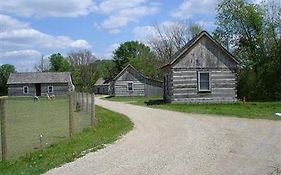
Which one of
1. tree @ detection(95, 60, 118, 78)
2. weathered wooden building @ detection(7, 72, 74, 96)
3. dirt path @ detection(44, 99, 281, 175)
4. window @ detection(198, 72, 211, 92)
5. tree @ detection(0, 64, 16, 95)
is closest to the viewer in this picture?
dirt path @ detection(44, 99, 281, 175)

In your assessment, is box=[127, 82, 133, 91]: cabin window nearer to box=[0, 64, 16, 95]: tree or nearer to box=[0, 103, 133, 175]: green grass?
box=[0, 64, 16, 95]: tree

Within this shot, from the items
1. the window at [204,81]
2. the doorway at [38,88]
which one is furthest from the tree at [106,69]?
the window at [204,81]

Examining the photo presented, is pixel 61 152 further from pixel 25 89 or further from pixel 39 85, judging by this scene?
pixel 25 89

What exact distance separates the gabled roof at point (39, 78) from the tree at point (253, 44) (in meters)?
38.8

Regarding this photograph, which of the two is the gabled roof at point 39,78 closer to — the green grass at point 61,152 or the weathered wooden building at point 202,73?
the weathered wooden building at point 202,73

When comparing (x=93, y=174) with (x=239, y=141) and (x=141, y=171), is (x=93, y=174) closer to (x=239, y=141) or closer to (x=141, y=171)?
(x=141, y=171)

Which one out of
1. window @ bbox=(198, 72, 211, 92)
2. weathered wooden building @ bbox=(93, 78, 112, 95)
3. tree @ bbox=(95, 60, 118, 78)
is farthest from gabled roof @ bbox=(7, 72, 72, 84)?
window @ bbox=(198, 72, 211, 92)

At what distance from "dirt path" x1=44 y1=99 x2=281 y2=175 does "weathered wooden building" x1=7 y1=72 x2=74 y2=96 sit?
68.6 metres

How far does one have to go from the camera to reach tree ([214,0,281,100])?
4650 cm

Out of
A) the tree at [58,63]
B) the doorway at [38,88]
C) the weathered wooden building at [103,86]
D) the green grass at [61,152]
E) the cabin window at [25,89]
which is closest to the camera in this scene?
the green grass at [61,152]

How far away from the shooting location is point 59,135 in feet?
60.2

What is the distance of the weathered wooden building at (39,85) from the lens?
85875 mm

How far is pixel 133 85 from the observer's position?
71125mm

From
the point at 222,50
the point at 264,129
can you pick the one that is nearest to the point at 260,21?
the point at 222,50
